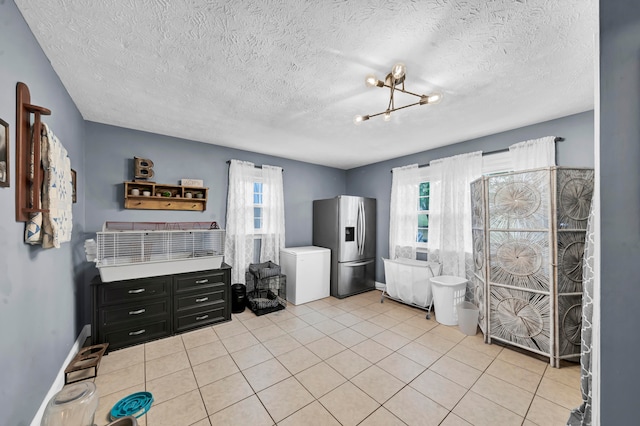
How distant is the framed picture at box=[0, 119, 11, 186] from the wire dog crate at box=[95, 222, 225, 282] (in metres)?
A: 1.64

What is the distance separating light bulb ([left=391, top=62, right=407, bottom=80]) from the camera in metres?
1.73

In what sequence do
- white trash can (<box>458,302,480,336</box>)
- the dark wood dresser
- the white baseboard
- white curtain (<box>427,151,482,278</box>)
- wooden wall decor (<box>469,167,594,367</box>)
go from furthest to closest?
white curtain (<box>427,151,482,278</box>) → white trash can (<box>458,302,480,336</box>) → the dark wood dresser → wooden wall decor (<box>469,167,594,367</box>) → the white baseboard

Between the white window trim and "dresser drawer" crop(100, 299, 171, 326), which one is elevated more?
the white window trim

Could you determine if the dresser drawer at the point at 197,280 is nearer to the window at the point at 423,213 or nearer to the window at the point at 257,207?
the window at the point at 257,207

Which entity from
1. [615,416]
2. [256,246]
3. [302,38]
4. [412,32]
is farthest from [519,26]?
[256,246]

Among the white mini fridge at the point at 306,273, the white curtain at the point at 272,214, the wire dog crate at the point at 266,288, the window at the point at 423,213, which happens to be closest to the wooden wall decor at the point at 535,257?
the window at the point at 423,213

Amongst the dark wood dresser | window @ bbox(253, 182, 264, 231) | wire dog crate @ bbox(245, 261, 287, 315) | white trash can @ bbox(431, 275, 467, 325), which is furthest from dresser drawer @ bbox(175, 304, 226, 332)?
white trash can @ bbox(431, 275, 467, 325)

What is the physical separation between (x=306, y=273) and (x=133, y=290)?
2.36 meters

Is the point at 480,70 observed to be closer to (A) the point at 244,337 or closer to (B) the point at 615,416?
(B) the point at 615,416

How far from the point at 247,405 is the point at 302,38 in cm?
267

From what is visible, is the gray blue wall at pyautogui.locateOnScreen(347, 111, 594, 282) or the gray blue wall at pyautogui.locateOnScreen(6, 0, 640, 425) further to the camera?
the gray blue wall at pyautogui.locateOnScreen(347, 111, 594, 282)

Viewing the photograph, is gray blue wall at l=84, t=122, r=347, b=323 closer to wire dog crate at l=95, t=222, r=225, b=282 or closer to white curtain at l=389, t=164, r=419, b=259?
wire dog crate at l=95, t=222, r=225, b=282

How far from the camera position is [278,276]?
391cm

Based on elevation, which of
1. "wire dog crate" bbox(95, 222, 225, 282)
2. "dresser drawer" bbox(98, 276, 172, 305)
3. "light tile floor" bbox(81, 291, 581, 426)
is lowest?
"light tile floor" bbox(81, 291, 581, 426)
